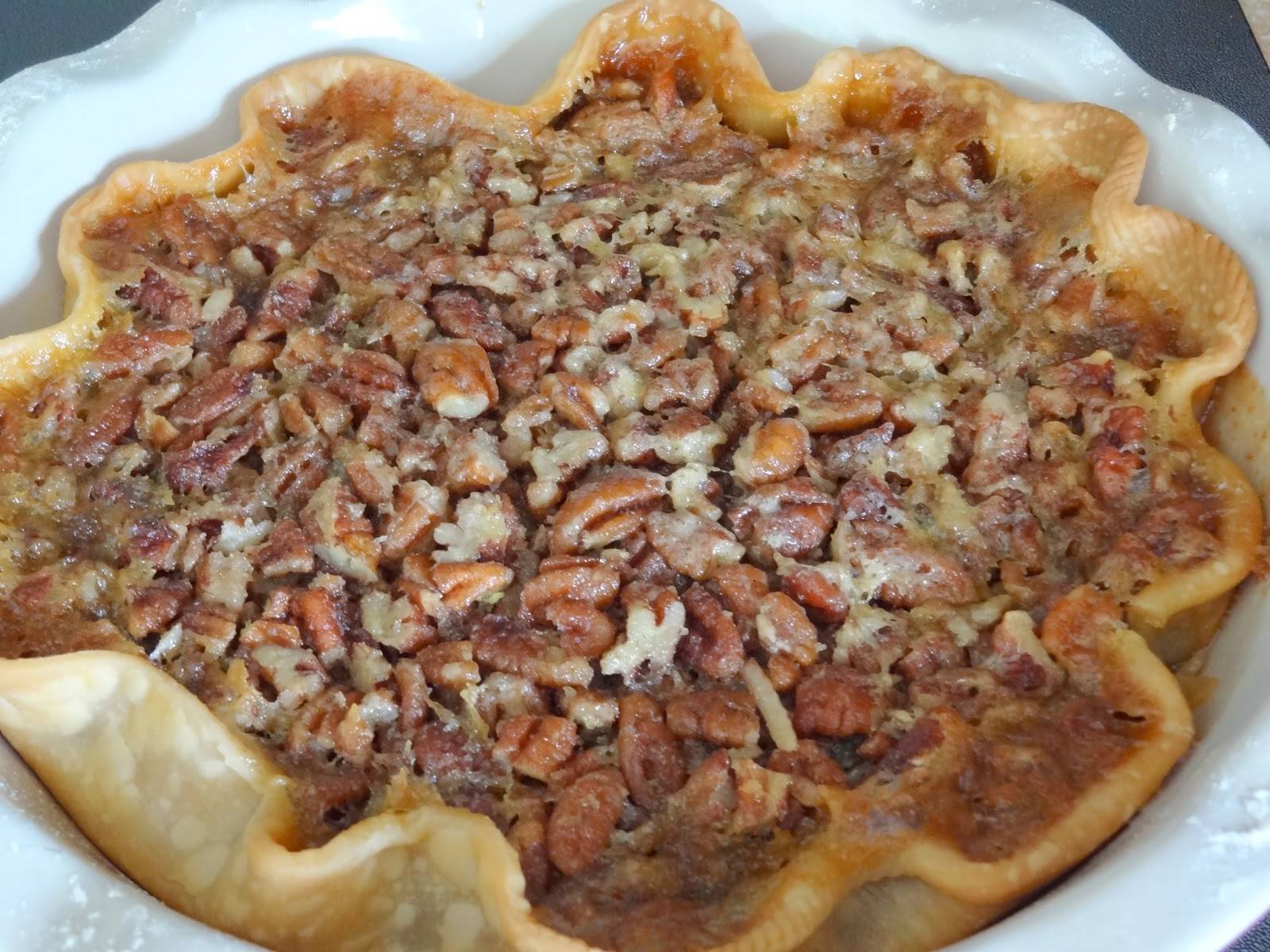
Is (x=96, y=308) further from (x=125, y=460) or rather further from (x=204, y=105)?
(x=204, y=105)

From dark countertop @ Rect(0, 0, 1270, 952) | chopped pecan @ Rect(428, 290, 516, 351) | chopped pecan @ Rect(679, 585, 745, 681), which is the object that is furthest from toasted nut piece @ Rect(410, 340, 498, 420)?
dark countertop @ Rect(0, 0, 1270, 952)

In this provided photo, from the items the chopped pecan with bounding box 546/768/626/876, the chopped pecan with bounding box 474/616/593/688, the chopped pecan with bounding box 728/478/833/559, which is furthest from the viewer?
the chopped pecan with bounding box 728/478/833/559

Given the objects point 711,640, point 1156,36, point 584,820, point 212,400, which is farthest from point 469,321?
point 1156,36

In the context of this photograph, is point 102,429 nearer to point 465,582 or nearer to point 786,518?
point 465,582

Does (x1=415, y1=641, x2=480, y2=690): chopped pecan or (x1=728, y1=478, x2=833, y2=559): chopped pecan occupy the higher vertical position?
(x1=728, y1=478, x2=833, y2=559): chopped pecan

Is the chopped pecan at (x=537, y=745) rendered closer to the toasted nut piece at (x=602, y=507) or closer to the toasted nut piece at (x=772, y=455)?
→ the toasted nut piece at (x=602, y=507)

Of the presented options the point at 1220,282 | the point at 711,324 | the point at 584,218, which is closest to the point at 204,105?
the point at 584,218

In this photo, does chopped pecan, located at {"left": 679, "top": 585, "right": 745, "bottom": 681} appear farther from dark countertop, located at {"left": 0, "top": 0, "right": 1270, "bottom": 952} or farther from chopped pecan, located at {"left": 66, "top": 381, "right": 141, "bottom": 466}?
dark countertop, located at {"left": 0, "top": 0, "right": 1270, "bottom": 952}
